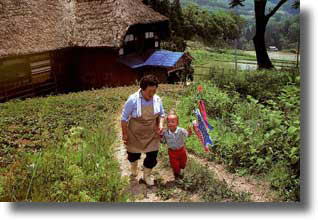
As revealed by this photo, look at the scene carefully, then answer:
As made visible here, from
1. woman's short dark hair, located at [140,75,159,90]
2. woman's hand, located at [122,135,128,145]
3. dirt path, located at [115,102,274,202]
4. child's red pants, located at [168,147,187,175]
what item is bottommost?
dirt path, located at [115,102,274,202]

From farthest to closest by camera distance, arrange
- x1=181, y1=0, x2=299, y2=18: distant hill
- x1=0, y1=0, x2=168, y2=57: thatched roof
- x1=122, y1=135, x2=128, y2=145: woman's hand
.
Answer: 1. x1=0, y1=0, x2=168, y2=57: thatched roof
2. x1=181, y1=0, x2=299, y2=18: distant hill
3. x1=122, y1=135, x2=128, y2=145: woman's hand

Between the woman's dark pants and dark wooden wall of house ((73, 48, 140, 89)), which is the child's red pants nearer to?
the woman's dark pants

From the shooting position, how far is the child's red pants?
11.5 feet

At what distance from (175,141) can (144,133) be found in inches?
10.6

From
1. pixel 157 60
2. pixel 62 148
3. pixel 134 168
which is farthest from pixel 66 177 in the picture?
pixel 157 60

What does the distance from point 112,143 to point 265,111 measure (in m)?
1.40

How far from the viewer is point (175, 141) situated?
3494mm

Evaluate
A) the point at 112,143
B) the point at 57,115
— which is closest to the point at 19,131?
the point at 57,115

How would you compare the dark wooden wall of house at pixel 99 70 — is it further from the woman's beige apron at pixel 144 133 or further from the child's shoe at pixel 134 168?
the child's shoe at pixel 134 168

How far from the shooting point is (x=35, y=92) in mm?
3770

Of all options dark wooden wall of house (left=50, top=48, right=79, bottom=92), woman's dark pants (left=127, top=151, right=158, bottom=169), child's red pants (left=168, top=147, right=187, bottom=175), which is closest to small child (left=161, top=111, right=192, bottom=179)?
child's red pants (left=168, top=147, right=187, bottom=175)

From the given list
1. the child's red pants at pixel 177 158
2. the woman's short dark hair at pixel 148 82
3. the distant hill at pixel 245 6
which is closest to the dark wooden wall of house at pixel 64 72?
the woman's short dark hair at pixel 148 82

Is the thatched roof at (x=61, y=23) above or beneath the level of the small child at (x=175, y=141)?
above

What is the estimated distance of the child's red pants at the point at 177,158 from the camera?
3512mm
